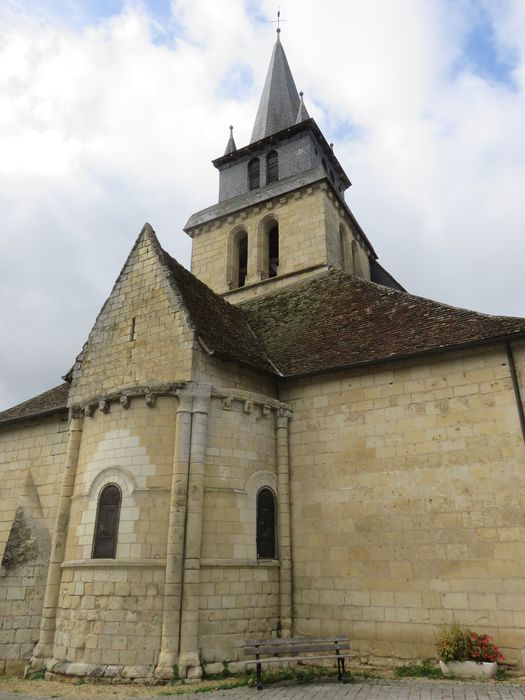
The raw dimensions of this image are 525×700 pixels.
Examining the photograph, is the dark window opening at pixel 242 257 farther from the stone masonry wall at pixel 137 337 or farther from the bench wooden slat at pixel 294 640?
the bench wooden slat at pixel 294 640

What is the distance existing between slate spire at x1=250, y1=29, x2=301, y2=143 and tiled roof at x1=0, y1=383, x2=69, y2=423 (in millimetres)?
13567

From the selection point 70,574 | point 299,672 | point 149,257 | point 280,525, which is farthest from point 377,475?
point 149,257

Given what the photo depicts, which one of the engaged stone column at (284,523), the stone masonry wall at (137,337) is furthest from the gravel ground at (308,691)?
the stone masonry wall at (137,337)

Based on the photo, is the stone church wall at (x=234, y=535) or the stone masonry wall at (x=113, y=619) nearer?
the stone masonry wall at (x=113, y=619)

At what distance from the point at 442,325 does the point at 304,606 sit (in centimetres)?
599

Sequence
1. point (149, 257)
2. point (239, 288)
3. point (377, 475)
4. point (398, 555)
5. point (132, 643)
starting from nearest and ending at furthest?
point (132, 643)
point (398, 555)
point (377, 475)
point (149, 257)
point (239, 288)

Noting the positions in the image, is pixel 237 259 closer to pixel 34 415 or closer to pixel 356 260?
pixel 356 260

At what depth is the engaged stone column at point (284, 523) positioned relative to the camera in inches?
386

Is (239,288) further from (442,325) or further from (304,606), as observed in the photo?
(304,606)

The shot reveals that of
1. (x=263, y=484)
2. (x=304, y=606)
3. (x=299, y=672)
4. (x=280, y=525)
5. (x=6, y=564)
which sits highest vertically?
(x=263, y=484)

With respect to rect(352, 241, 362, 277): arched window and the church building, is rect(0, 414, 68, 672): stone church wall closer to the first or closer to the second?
the church building

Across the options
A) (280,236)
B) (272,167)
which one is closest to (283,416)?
(280,236)

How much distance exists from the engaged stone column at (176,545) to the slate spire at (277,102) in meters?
15.8

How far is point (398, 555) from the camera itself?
933 cm
